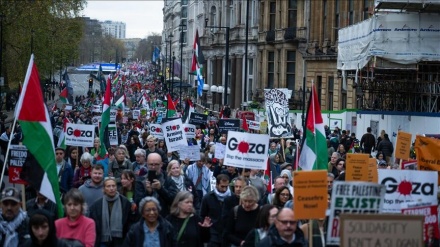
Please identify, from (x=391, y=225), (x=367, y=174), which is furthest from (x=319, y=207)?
(x=367, y=174)

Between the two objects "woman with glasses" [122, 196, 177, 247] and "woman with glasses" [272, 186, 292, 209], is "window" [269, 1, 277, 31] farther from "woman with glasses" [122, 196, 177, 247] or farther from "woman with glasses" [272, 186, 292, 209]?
"woman with glasses" [122, 196, 177, 247]

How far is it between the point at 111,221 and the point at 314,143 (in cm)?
348

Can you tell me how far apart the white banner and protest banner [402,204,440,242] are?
462 centimetres

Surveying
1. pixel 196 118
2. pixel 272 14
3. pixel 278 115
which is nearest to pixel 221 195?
pixel 278 115

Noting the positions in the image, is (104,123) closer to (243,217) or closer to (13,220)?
(243,217)

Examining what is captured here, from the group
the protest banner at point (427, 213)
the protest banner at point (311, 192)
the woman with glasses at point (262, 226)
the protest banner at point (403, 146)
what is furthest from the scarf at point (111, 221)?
the protest banner at point (403, 146)

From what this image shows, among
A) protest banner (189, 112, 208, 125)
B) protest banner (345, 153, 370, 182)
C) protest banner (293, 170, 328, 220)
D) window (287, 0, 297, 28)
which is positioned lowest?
protest banner (189, 112, 208, 125)

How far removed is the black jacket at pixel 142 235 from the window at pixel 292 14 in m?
47.7

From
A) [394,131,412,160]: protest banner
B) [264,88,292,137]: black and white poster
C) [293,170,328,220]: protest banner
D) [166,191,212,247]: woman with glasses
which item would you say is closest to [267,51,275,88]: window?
[264,88,292,137]: black and white poster

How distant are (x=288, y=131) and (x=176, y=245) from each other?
17.4m

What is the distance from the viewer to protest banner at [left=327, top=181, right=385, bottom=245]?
31.6 ft

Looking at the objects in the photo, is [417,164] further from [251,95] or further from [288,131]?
[251,95]

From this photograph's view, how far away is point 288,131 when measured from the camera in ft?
93.6

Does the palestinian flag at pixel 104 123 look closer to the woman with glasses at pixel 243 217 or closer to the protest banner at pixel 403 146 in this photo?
the protest banner at pixel 403 146
